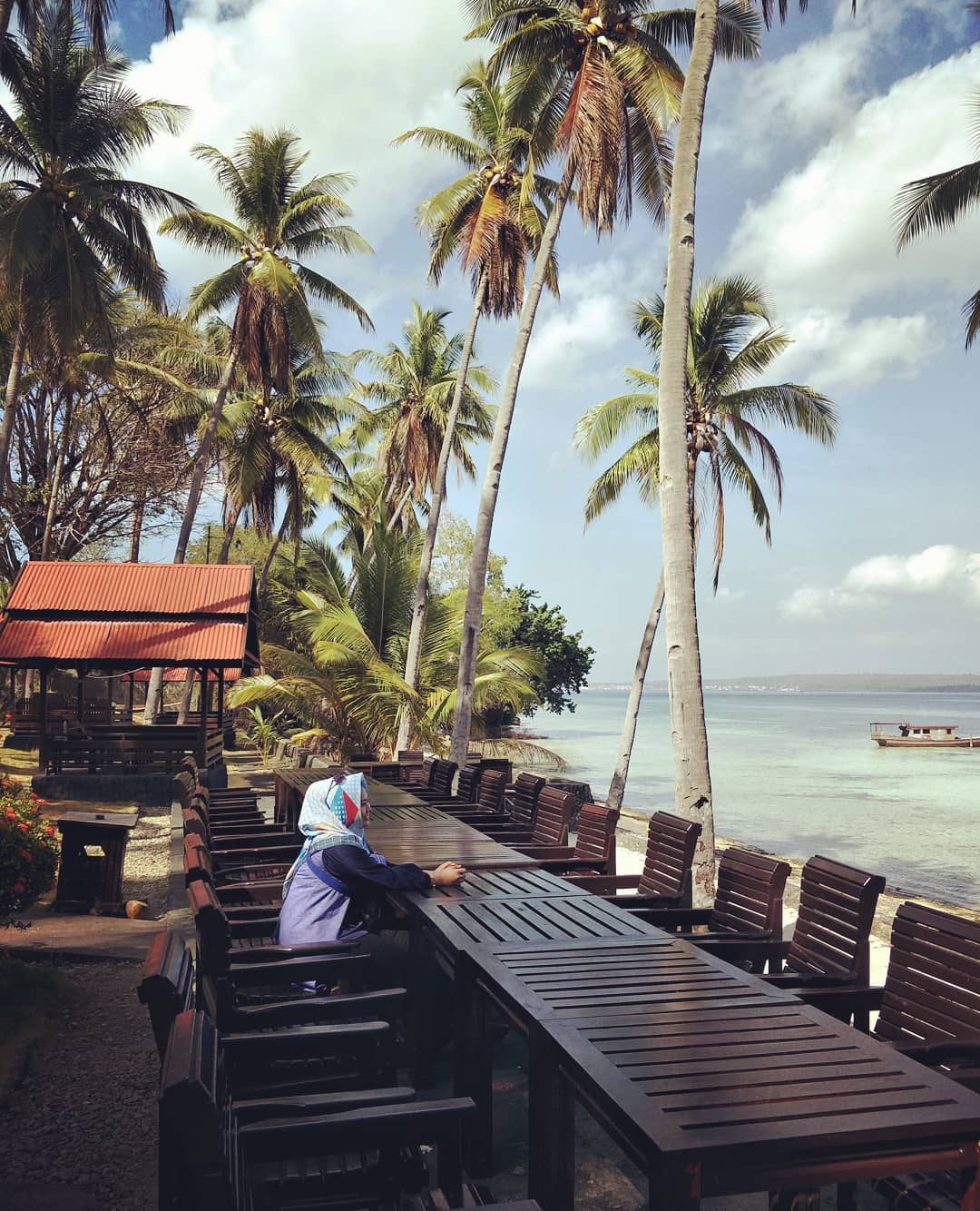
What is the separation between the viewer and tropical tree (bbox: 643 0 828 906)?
8305mm

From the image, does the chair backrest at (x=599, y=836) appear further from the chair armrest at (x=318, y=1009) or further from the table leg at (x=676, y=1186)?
the table leg at (x=676, y=1186)

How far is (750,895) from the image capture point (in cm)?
487

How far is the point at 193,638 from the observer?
17219mm

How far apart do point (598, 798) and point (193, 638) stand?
13969 millimetres

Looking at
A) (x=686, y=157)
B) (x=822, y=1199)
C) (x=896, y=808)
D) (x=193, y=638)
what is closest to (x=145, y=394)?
(x=193, y=638)

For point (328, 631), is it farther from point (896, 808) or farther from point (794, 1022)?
point (794, 1022)

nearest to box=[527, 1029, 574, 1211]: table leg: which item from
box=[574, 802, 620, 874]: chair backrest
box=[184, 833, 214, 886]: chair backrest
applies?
box=[184, 833, 214, 886]: chair backrest

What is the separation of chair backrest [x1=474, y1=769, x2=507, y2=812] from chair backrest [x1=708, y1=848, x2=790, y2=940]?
4.52 metres

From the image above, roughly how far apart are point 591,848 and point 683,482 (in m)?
3.45

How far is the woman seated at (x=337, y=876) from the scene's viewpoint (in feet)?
14.6

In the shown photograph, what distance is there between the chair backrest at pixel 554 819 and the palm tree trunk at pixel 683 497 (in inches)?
38.6

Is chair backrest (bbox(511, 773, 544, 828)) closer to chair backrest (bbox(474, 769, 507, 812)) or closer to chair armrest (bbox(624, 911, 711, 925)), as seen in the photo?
chair backrest (bbox(474, 769, 507, 812))

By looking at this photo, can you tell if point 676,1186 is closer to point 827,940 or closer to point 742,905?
point 827,940

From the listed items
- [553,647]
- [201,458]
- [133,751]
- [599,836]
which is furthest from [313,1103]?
[553,647]
